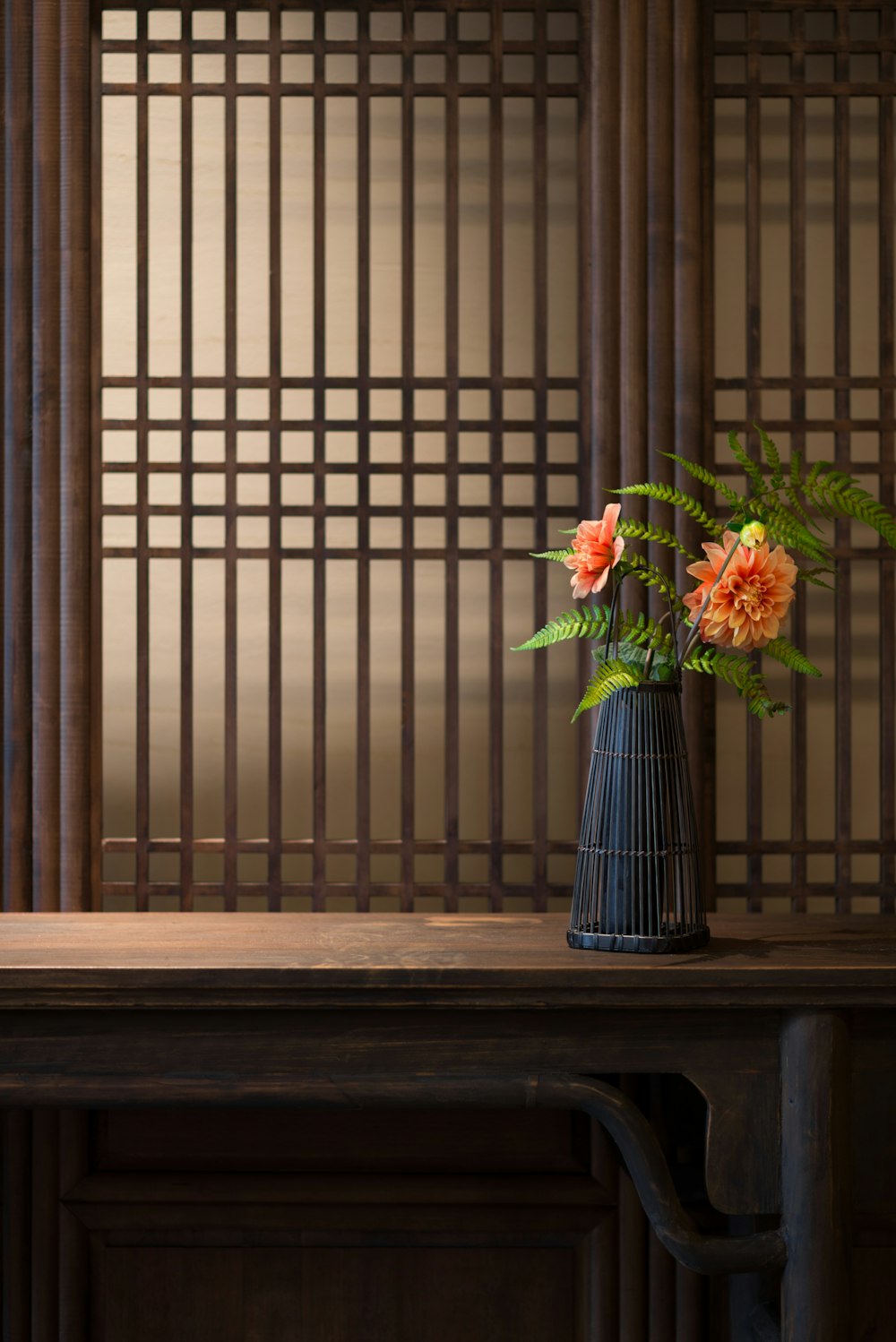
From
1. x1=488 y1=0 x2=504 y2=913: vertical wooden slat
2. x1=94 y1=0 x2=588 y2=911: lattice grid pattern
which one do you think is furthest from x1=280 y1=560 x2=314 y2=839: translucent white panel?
x1=488 y1=0 x2=504 y2=913: vertical wooden slat

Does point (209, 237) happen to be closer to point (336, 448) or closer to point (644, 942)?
point (336, 448)

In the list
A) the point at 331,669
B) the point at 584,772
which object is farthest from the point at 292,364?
the point at 584,772

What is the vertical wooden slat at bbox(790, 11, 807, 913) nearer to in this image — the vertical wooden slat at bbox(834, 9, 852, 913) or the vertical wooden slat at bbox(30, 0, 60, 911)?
the vertical wooden slat at bbox(834, 9, 852, 913)

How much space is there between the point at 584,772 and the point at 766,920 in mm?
323

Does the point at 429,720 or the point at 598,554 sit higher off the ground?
the point at 598,554

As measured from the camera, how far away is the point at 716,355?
1.69 metres

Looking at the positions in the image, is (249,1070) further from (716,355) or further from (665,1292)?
(716,355)

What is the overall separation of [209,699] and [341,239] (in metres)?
0.71

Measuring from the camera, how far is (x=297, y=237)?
1.73m

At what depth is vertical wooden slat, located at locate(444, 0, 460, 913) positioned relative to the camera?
64.6 inches

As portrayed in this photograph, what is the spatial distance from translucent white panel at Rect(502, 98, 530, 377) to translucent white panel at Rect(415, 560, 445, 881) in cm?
34

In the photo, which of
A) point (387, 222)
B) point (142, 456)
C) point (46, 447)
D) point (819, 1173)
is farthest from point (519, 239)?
point (819, 1173)

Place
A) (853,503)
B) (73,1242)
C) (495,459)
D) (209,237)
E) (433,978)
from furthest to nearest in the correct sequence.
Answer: (209,237)
(495,459)
(73,1242)
(853,503)
(433,978)

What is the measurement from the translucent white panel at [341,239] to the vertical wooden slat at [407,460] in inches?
3.3
